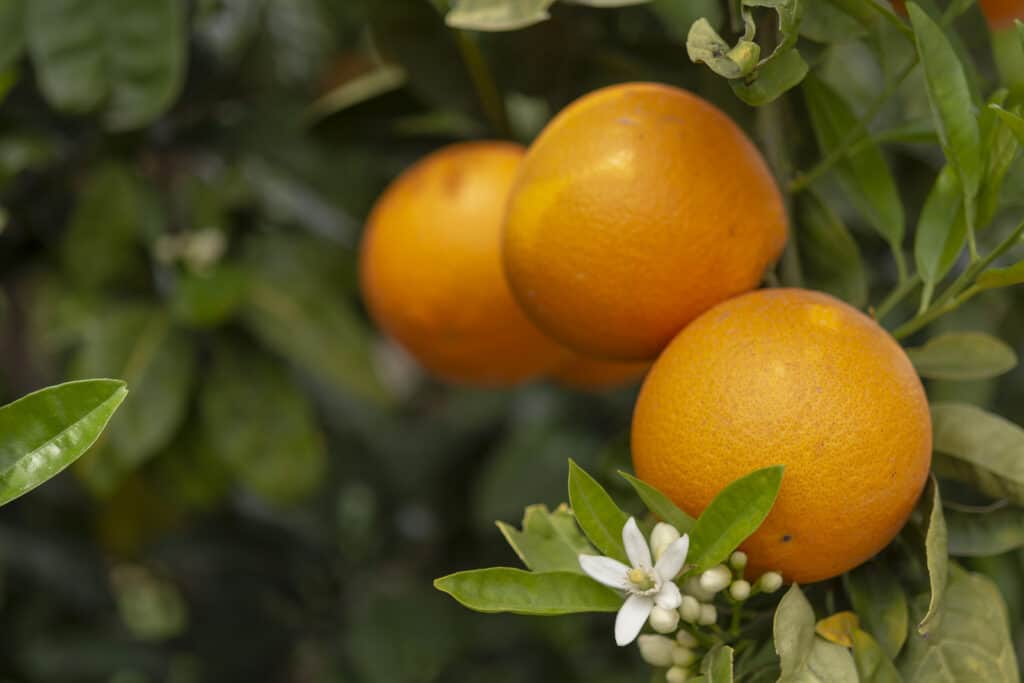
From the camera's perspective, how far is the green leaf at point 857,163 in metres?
0.78

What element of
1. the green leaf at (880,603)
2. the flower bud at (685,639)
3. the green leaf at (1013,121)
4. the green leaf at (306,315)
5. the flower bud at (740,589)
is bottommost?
the green leaf at (306,315)

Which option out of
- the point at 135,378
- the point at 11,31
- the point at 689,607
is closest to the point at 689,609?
the point at 689,607

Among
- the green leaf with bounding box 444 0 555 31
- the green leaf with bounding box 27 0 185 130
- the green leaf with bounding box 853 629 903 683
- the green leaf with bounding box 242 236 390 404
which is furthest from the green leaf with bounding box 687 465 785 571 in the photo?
the green leaf with bounding box 27 0 185 130

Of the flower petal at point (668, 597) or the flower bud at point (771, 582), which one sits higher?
the flower petal at point (668, 597)

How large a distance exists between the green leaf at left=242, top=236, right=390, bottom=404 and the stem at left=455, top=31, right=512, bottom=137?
273 millimetres

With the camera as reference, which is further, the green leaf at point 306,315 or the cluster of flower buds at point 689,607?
the green leaf at point 306,315

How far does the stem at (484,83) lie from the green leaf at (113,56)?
286 mm

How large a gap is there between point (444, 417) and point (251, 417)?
0.61 metres

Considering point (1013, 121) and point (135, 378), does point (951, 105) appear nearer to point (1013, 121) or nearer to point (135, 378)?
point (1013, 121)

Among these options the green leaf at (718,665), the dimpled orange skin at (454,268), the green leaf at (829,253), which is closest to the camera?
the green leaf at (718,665)

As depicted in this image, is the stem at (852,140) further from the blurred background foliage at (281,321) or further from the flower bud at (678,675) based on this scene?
the flower bud at (678,675)

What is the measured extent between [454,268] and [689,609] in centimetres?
43

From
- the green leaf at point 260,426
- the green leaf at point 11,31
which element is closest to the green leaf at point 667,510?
the green leaf at point 260,426

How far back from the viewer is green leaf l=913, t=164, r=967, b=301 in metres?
0.72
